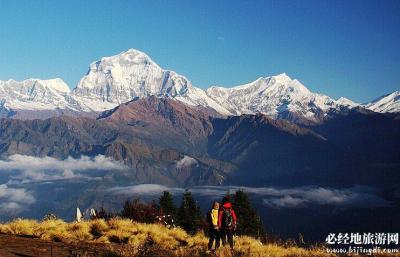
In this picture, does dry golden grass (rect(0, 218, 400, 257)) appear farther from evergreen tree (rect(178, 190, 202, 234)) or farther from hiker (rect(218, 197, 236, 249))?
evergreen tree (rect(178, 190, 202, 234))

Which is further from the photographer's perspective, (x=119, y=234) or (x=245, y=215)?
(x=245, y=215)

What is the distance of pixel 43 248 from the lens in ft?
77.0

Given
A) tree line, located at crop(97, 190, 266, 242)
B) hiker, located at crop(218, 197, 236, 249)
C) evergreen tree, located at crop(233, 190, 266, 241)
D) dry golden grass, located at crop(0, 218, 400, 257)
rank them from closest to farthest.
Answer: hiker, located at crop(218, 197, 236, 249) < dry golden grass, located at crop(0, 218, 400, 257) < tree line, located at crop(97, 190, 266, 242) < evergreen tree, located at crop(233, 190, 266, 241)

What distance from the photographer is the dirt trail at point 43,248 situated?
21.4 m

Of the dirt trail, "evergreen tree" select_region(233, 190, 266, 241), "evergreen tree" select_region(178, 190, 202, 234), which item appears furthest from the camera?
"evergreen tree" select_region(233, 190, 266, 241)

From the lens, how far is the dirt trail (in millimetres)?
21391

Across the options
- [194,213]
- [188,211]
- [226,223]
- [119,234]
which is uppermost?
[226,223]

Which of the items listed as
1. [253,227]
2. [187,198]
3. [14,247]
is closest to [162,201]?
[187,198]

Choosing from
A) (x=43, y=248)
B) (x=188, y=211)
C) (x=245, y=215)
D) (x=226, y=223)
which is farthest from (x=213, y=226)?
(x=245, y=215)

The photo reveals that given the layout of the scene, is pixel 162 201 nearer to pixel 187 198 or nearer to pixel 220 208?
pixel 187 198

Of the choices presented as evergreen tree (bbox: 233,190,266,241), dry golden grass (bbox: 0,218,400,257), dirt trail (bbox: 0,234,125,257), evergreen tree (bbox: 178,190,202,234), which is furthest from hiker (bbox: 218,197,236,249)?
evergreen tree (bbox: 233,190,266,241)

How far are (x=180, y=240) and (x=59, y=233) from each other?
20.8 ft

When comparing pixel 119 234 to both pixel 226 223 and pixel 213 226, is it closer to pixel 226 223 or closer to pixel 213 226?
pixel 213 226

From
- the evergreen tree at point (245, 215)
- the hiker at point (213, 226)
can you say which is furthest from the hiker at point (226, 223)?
the evergreen tree at point (245, 215)
